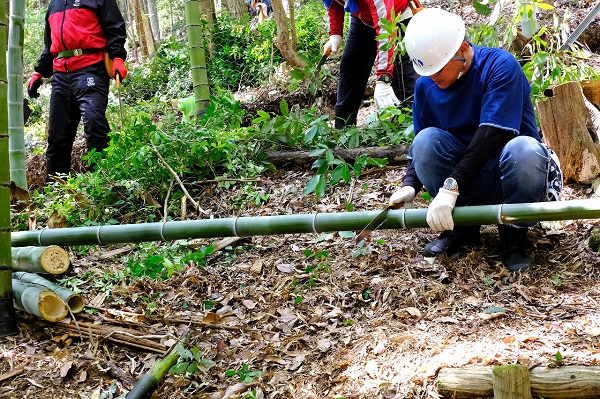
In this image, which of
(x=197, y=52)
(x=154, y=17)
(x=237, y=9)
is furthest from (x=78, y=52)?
(x=154, y=17)

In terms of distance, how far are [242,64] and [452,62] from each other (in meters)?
7.08

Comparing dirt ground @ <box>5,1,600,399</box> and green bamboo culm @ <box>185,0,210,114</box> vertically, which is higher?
green bamboo culm @ <box>185,0,210,114</box>

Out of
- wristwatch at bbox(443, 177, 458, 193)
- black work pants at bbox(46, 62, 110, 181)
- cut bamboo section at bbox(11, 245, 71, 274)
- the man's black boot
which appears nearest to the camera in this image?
wristwatch at bbox(443, 177, 458, 193)

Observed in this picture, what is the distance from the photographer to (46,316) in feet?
9.09

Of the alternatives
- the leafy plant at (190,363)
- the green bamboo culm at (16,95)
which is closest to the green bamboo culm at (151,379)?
the leafy plant at (190,363)

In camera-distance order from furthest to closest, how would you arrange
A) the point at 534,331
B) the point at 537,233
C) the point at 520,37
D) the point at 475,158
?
the point at 520,37
the point at 537,233
the point at 475,158
the point at 534,331

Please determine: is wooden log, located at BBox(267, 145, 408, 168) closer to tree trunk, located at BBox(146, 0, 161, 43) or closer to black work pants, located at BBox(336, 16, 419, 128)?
black work pants, located at BBox(336, 16, 419, 128)

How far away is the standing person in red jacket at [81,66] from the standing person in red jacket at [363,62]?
1810 mm

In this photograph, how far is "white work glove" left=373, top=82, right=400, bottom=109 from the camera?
4430 millimetres

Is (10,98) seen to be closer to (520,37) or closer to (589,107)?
(589,107)

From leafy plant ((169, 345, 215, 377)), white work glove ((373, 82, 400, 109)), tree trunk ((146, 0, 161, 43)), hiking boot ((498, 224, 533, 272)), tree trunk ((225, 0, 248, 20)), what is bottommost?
leafy plant ((169, 345, 215, 377))

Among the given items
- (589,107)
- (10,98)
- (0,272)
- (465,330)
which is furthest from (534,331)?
(10,98)

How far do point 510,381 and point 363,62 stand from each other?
10.7 ft

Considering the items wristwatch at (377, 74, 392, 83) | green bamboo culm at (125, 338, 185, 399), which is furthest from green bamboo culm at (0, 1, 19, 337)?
wristwatch at (377, 74, 392, 83)
